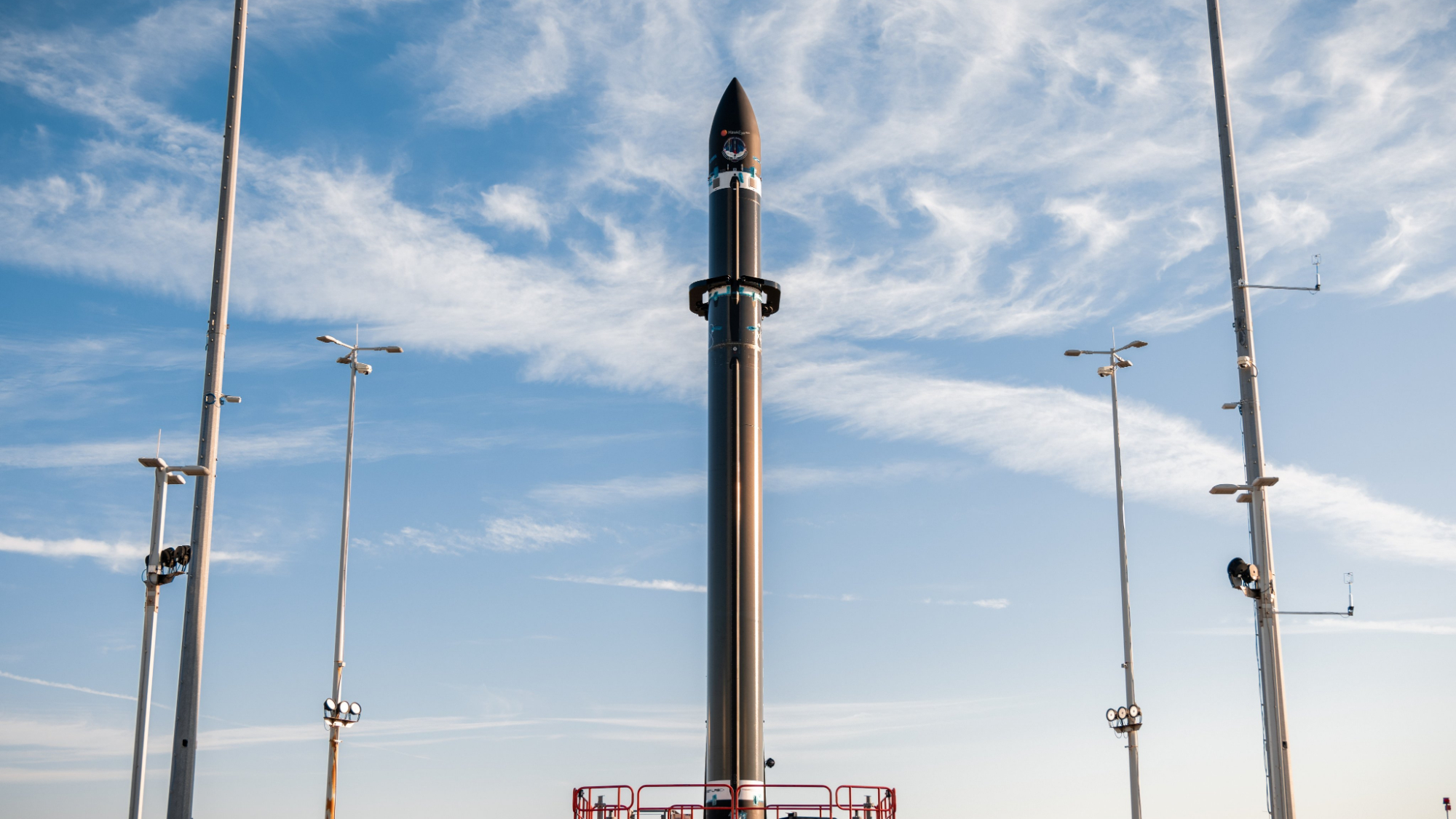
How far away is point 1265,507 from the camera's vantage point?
21266mm

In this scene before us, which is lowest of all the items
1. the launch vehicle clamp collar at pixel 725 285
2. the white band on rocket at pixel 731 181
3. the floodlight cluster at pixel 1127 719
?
the floodlight cluster at pixel 1127 719

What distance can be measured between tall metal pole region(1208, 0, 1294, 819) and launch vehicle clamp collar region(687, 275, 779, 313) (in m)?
8.54

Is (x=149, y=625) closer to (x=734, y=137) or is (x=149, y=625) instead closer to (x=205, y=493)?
(x=205, y=493)

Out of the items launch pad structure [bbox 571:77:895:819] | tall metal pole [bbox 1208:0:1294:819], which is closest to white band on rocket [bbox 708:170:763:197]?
launch pad structure [bbox 571:77:895:819]

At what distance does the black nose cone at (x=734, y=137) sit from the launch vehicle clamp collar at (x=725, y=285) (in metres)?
2.48

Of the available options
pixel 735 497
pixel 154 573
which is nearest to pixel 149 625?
pixel 154 573

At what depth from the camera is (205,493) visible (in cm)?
2177

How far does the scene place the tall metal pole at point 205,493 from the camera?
2053cm

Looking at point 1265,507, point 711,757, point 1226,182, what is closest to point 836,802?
point 711,757

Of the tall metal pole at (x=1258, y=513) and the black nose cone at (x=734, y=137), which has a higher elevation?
the black nose cone at (x=734, y=137)

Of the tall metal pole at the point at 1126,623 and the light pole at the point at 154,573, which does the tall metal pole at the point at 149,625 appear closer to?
the light pole at the point at 154,573

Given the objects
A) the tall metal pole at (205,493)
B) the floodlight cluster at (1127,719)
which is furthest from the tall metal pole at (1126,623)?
the tall metal pole at (205,493)

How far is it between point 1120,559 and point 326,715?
65.8 ft

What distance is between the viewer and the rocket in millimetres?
23438
